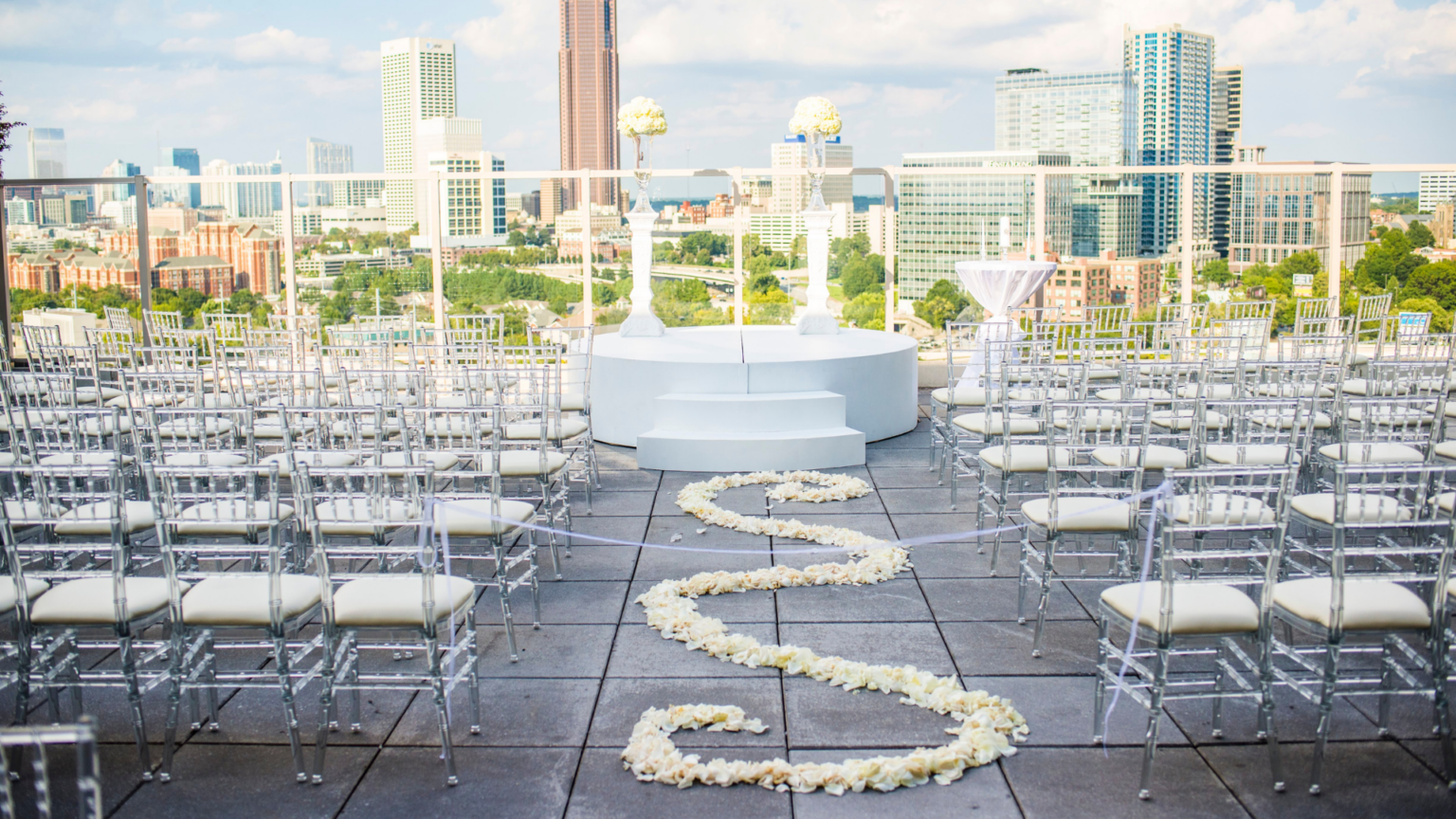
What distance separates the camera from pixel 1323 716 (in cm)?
327

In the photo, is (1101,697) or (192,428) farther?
(192,428)

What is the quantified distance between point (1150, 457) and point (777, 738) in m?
2.69

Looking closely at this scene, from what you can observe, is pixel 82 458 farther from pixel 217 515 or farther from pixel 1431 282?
pixel 1431 282

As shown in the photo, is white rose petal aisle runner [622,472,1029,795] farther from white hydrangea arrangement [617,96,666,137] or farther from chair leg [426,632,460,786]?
white hydrangea arrangement [617,96,666,137]

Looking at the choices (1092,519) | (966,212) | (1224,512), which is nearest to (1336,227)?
(966,212)

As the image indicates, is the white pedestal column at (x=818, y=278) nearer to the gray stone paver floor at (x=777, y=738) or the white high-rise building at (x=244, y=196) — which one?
the gray stone paver floor at (x=777, y=738)

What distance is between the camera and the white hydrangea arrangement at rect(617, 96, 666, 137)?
9.30m

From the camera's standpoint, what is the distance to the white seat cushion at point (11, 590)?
3521 millimetres

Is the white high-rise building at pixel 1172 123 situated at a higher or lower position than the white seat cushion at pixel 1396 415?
higher

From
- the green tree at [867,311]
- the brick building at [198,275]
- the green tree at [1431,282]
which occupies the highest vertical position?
the brick building at [198,275]

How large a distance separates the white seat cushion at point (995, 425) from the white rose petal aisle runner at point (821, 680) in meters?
1.06

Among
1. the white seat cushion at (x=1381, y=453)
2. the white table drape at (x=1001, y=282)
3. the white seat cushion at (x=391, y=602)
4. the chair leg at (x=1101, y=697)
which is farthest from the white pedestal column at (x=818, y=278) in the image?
the white seat cushion at (x=391, y=602)

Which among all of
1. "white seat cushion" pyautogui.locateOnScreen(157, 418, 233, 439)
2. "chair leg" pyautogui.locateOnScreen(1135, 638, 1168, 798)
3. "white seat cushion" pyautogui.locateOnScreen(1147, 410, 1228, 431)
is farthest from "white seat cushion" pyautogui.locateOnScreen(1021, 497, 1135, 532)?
"white seat cushion" pyautogui.locateOnScreen(157, 418, 233, 439)

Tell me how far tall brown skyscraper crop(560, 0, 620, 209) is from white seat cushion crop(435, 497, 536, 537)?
596 cm
